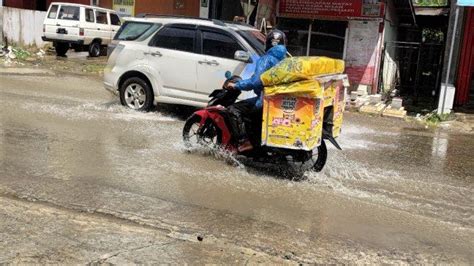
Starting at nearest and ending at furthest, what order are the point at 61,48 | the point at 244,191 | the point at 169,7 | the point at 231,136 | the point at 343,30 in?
the point at 244,191, the point at 231,136, the point at 343,30, the point at 61,48, the point at 169,7

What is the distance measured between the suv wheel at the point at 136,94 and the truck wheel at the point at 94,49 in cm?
1276

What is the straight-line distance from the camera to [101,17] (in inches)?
898

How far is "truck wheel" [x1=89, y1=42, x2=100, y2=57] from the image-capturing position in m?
22.5

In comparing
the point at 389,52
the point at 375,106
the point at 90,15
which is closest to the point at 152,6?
the point at 90,15

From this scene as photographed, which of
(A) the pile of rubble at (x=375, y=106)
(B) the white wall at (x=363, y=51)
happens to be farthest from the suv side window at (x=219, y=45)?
(B) the white wall at (x=363, y=51)

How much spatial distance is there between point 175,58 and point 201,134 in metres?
Result: 2.92

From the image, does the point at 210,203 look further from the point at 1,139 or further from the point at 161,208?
the point at 1,139

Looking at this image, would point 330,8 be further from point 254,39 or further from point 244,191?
point 244,191

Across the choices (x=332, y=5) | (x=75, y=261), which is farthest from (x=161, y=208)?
(x=332, y=5)

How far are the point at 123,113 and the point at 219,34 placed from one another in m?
2.35

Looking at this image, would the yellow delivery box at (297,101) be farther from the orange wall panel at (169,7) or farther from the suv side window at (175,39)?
the orange wall panel at (169,7)

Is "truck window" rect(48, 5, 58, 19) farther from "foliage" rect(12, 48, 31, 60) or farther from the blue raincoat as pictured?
the blue raincoat

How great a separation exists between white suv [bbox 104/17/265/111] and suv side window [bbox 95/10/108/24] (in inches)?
499

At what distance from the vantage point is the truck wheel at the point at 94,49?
22547 millimetres
